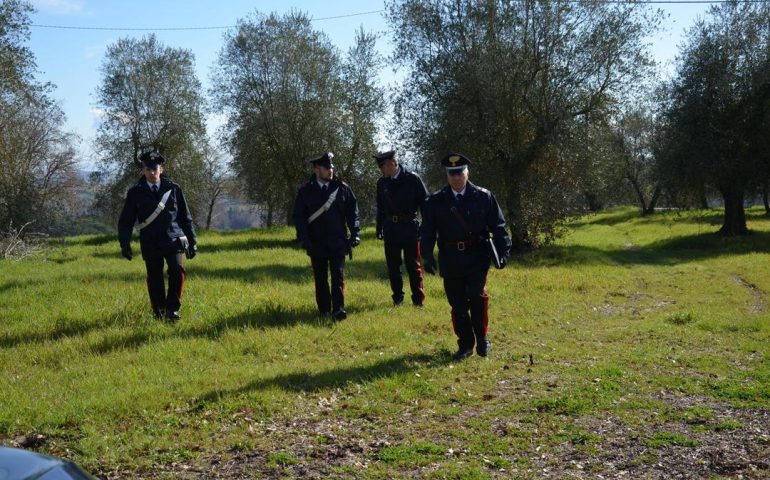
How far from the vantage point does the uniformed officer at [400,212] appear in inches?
469

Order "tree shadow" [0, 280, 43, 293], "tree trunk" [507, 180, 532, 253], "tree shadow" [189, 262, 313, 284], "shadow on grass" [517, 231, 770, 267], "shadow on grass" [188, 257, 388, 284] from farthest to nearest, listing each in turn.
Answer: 1. "tree trunk" [507, 180, 532, 253]
2. "shadow on grass" [517, 231, 770, 267]
3. "shadow on grass" [188, 257, 388, 284]
4. "tree shadow" [189, 262, 313, 284]
5. "tree shadow" [0, 280, 43, 293]

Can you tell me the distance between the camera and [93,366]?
8.44 m

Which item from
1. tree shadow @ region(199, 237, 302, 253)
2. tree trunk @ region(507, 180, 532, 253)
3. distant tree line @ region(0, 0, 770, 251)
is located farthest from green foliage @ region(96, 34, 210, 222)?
tree trunk @ region(507, 180, 532, 253)

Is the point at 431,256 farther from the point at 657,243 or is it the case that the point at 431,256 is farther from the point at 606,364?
the point at 657,243

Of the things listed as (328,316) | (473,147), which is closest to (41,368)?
(328,316)

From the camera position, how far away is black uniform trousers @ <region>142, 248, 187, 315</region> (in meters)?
10.6

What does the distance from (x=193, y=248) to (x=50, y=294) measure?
4.12m

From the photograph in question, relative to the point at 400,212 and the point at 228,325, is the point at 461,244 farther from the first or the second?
the point at 228,325

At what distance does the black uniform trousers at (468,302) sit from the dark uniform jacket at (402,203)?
131 inches

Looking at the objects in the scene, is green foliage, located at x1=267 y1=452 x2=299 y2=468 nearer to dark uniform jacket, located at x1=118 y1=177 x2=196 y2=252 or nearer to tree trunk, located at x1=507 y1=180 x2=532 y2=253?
dark uniform jacket, located at x1=118 y1=177 x2=196 y2=252

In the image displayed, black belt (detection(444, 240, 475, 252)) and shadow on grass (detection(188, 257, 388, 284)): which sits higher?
black belt (detection(444, 240, 475, 252))

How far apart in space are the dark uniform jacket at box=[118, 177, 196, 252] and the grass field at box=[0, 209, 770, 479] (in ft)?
3.84

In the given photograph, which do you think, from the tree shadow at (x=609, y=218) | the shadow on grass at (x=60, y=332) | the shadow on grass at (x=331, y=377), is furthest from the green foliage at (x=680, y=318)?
the tree shadow at (x=609, y=218)

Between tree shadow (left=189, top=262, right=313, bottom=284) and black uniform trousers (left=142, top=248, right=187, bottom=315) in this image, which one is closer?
black uniform trousers (left=142, top=248, right=187, bottom=315)
